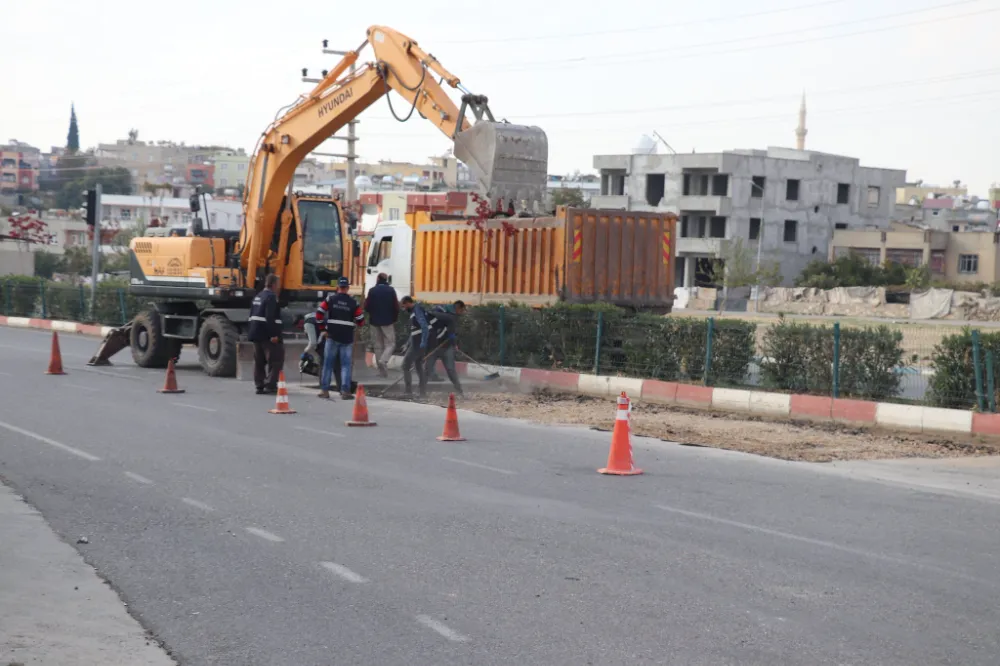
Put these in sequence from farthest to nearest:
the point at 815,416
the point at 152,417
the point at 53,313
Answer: the point at 53,313 → the point at 815,416 → the point at 152,417

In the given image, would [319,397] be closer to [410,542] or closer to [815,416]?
[815,416]

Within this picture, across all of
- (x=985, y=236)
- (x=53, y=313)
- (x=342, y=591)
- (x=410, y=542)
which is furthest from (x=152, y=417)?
(x=985, y=236)

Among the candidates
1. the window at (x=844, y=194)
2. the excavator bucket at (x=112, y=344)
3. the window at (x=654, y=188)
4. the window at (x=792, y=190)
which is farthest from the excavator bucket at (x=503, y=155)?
the window at (x=844, y=194)

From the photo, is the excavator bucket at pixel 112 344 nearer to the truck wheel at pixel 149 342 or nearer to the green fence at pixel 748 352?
the truck wheel at pixel 149 342

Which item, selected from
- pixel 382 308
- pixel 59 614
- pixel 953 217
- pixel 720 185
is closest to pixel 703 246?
pixel 720 185

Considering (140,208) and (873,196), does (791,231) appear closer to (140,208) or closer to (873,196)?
(873,196)

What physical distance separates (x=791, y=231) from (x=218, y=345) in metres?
69.2

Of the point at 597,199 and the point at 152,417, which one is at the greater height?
the point at 597,199

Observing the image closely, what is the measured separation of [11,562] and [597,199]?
86.0 meters

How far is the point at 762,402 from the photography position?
19297 mm

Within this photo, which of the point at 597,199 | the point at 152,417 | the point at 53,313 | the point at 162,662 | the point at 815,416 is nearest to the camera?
the point at 162,662

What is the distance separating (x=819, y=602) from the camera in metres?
7.41

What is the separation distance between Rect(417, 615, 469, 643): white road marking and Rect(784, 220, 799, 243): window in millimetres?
82893

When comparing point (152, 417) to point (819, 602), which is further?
point (152, 417)
